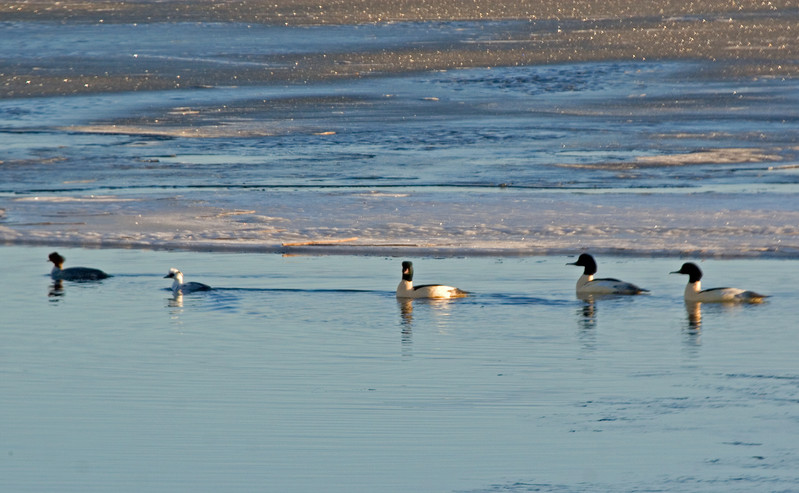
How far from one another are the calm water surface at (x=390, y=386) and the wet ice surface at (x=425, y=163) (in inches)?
74.2

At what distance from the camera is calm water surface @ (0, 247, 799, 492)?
5867 millimetres

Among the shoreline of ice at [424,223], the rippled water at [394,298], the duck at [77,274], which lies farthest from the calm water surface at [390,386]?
the shoreline of ice at [424,223]

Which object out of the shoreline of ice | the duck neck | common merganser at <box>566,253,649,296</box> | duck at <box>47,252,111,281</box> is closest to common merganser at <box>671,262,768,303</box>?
the duck neck

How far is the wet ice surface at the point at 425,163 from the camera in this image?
12914 millimetres

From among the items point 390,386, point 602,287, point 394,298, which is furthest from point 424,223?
point 390,386

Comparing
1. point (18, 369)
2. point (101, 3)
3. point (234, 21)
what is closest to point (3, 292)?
point (18, 369)

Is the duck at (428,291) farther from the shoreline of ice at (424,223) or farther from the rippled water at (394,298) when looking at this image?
the shoreline of ice at (424,223)

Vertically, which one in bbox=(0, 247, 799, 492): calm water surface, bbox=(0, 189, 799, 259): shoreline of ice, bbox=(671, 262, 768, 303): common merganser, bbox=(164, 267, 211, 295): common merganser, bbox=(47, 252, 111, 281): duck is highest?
bbox=(0, 189, 799, 259): shoreline of ice

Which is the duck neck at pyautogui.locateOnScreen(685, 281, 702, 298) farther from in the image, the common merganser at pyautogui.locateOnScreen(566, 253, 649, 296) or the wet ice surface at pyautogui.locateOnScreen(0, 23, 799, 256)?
the wet ice surface at pyautogui.locateOnScreen(0, 23, 799, 256)

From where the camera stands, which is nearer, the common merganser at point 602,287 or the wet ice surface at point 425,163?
the common merganser at point 602,287

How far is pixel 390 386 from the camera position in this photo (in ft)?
23.8

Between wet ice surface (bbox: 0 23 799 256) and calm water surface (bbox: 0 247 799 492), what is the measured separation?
74.2 inches

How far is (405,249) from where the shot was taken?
12266 mm

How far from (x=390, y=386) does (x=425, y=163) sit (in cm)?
1003
